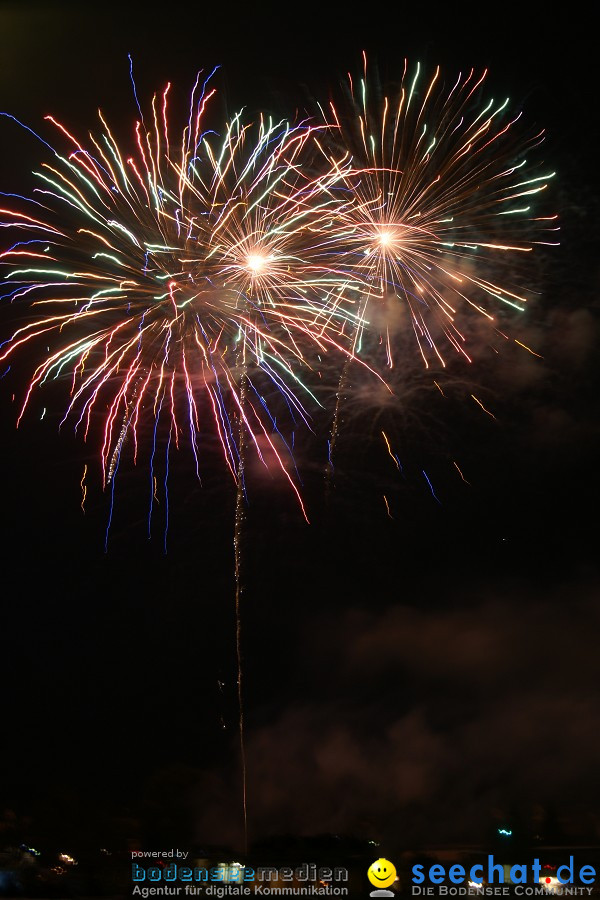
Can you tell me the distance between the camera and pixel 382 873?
396 inches

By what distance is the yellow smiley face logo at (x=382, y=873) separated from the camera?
990 centimetres

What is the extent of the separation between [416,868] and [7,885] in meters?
5.57

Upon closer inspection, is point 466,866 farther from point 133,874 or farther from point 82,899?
point 82,899

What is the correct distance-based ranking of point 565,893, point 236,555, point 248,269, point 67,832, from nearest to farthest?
point 565,893
point 248,269
point 236,555
point 67,832

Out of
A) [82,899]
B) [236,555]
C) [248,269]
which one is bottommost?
[82,899]

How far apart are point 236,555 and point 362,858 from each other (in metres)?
4.53

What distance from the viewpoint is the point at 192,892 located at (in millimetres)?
9883

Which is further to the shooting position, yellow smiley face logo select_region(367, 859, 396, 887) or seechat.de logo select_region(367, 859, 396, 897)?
yellow smiley face logo select_region(367, 859, 396, 887)

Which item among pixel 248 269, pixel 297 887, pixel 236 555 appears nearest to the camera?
pixel 297 887

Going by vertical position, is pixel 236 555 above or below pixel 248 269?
below

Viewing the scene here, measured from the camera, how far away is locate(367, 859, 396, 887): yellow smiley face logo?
990 centimetres

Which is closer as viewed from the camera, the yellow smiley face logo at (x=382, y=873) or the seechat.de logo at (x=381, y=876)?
the seechat.de logo at (x=381, y=876)

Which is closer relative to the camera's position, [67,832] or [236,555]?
[236,555]

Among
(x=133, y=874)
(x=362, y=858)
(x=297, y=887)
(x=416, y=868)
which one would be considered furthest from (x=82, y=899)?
(x=416, y=868)
